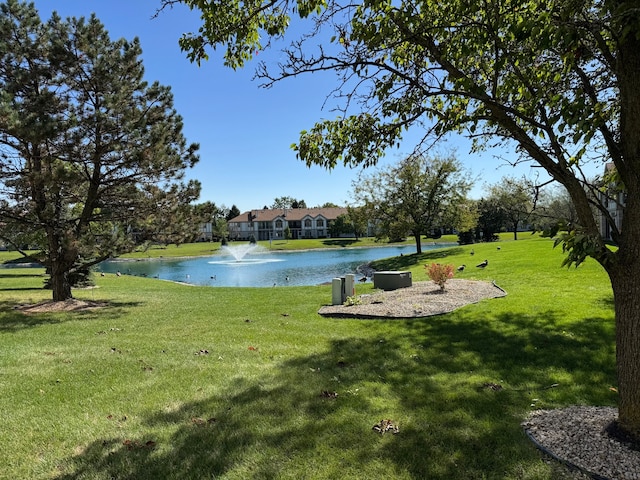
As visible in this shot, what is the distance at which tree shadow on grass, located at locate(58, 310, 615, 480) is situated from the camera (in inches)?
126

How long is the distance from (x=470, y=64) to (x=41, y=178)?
32.4 feet

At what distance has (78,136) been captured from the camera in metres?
10.4

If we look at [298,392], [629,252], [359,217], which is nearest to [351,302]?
[298,392]

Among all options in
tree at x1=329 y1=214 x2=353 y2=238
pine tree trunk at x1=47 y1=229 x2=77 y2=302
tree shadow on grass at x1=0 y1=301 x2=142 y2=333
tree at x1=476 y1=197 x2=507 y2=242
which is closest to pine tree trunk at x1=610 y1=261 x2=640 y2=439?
tree shadow on grass at x1=0 y1=301 x2=142 y2=333

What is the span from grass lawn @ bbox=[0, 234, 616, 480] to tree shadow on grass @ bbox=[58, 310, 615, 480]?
2 centimetres

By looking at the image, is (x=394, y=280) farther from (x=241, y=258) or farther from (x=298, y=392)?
(x=241, y=258)

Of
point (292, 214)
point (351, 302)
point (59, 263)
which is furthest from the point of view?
point (292, 214)

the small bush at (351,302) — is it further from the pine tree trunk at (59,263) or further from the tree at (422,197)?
the tree at (422,197)

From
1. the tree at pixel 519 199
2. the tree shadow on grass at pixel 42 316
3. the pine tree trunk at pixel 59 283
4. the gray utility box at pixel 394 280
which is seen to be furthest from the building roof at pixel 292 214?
the tree at pixel 519 199

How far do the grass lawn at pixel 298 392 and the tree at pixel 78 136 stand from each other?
3223 millimetres

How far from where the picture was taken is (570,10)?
9.47ft

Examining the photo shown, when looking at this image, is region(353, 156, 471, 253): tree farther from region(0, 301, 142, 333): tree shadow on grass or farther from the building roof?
the building roof

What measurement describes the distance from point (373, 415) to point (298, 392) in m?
1.02

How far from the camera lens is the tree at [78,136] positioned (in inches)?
396
